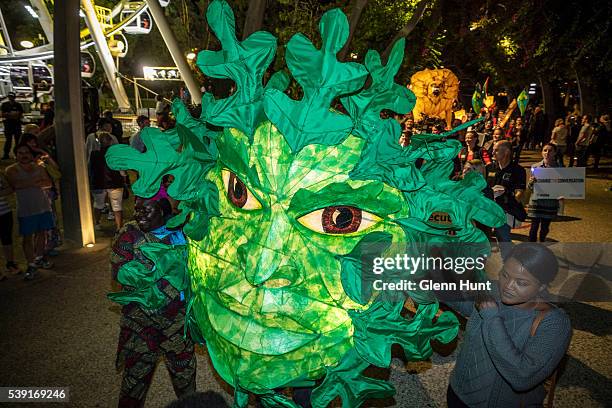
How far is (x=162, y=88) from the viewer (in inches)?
1571

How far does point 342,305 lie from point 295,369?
33 centimetres

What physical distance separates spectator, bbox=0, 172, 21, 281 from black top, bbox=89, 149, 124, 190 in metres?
1.55

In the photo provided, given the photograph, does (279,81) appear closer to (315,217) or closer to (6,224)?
(315,217)

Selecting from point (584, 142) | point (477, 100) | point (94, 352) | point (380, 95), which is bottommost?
point (94, 352)

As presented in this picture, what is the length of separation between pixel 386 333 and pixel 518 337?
0.51 metres

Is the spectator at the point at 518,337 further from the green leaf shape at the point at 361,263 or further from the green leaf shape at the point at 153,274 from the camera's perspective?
the green leaf shape at the point at 153,274

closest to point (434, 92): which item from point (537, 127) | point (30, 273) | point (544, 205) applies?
point (537, 127)

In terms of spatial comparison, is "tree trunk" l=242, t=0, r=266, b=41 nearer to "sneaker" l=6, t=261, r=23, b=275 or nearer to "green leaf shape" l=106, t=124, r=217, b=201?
"green leaf shape" l=106, t=124, r=217, b=201

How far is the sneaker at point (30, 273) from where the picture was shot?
542 centimetres

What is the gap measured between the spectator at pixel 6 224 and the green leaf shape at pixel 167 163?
3619 millimetres

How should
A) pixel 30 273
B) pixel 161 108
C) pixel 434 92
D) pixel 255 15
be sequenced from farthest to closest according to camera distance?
pixel 434 92, pixel 161 108, pixel 30 273, pixel 255 15

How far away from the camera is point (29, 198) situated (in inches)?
208

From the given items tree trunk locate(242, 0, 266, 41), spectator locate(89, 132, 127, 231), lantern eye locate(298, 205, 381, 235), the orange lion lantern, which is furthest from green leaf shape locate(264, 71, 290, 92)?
the orange lion lantern

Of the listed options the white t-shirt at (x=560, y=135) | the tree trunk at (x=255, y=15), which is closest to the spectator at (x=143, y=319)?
the tree trunk at (x=255, y=15)
